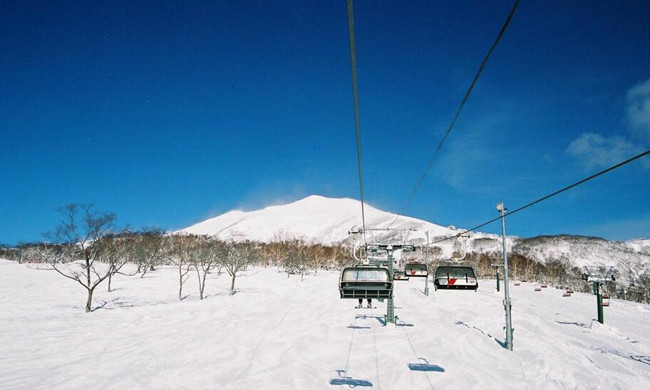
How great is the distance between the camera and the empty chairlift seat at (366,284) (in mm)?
16047

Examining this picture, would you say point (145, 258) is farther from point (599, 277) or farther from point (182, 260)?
point (599, 277)

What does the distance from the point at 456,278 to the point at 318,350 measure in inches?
384

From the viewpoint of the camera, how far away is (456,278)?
23.4 metres

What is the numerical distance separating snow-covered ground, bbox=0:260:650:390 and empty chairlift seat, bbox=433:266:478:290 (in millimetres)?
2621

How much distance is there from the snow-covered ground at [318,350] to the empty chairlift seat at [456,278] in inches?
103

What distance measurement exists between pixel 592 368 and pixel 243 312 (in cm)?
2685

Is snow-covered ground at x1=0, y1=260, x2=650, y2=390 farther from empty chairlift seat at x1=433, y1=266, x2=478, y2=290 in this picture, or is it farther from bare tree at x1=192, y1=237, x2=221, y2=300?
bare tree at x1=192, y1=237, x2=221, y2=300

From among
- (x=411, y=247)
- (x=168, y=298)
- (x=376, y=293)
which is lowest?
(x=168, y=298)

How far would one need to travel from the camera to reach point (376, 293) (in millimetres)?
16125

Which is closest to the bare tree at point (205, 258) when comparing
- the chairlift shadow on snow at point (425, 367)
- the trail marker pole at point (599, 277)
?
the chairlift shadow on snow at point (425, 367)

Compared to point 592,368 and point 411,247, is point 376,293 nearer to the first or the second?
point 411,247

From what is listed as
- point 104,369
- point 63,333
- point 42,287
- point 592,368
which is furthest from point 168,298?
point 592,368

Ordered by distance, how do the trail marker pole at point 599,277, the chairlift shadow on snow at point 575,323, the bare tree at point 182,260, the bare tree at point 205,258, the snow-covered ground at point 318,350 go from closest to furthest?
the snow-covered ground at point 318,350 < the trail marker pole at point 599,277 < the chairlift shadow on snow at point 575,323 < the bare tree at point 182,260 < the bare tree at point 205,258

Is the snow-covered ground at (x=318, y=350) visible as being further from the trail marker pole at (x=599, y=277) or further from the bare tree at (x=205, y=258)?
the bare tree at (x=205, y=258)
